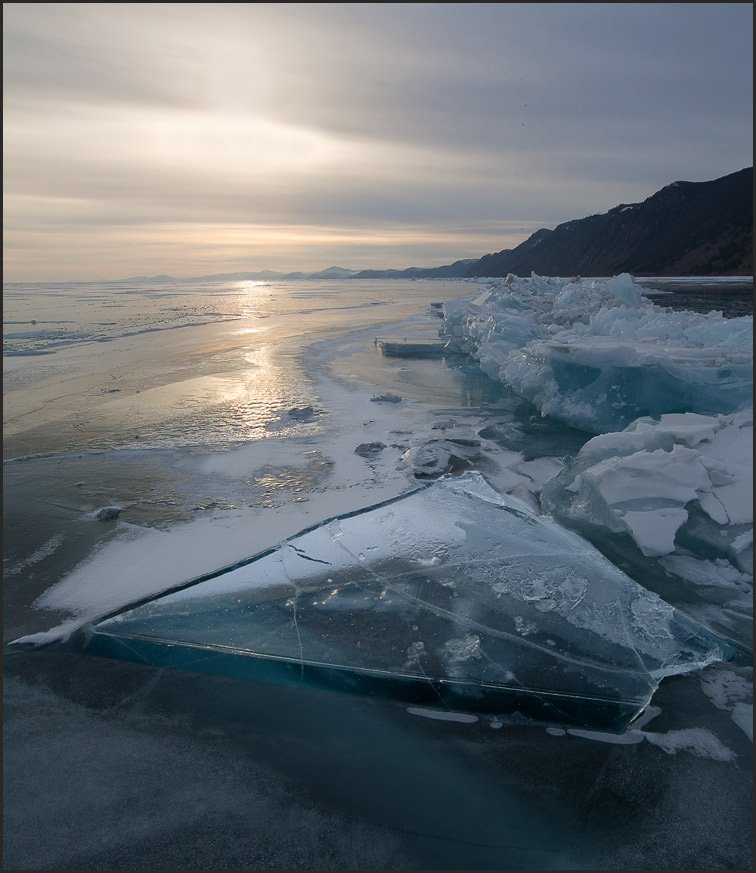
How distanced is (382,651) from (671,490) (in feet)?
8.20

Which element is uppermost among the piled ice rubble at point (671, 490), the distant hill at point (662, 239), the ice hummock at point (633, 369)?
the distant hill at point (662, 239)

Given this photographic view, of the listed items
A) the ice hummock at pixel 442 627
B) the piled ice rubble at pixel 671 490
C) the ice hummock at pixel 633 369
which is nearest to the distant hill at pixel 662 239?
the ice hummock at pixel 633 369

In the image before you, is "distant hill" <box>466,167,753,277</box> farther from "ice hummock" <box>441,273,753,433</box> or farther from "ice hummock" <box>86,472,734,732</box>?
"ice hummock" <box>86,472,734,732</box>

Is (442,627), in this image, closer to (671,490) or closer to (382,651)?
(382,651)

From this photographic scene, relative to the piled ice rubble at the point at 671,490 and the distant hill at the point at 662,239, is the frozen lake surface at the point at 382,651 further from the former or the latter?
the distant hill at the point at 662,239

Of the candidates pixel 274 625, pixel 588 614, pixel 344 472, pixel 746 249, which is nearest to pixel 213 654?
pixel 274 625

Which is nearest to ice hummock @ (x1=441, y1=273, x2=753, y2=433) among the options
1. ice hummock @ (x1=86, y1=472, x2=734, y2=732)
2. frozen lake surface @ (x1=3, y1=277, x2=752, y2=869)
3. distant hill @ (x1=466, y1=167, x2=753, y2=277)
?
frozen lake surface @ (x1=3, y1=277, x2=752, y2=869)

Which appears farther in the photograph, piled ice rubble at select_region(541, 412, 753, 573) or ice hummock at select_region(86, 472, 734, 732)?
piled ice rubble at select_region(541, 412, 753, 573)

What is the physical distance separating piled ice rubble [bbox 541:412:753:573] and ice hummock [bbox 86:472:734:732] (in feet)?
2.48

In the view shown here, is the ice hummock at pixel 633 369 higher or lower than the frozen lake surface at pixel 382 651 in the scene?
higher

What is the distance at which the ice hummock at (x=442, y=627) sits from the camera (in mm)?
2445

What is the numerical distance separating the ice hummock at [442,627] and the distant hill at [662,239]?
204ft

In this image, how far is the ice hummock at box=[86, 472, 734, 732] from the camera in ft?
8.02

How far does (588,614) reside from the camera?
2.74 metres
